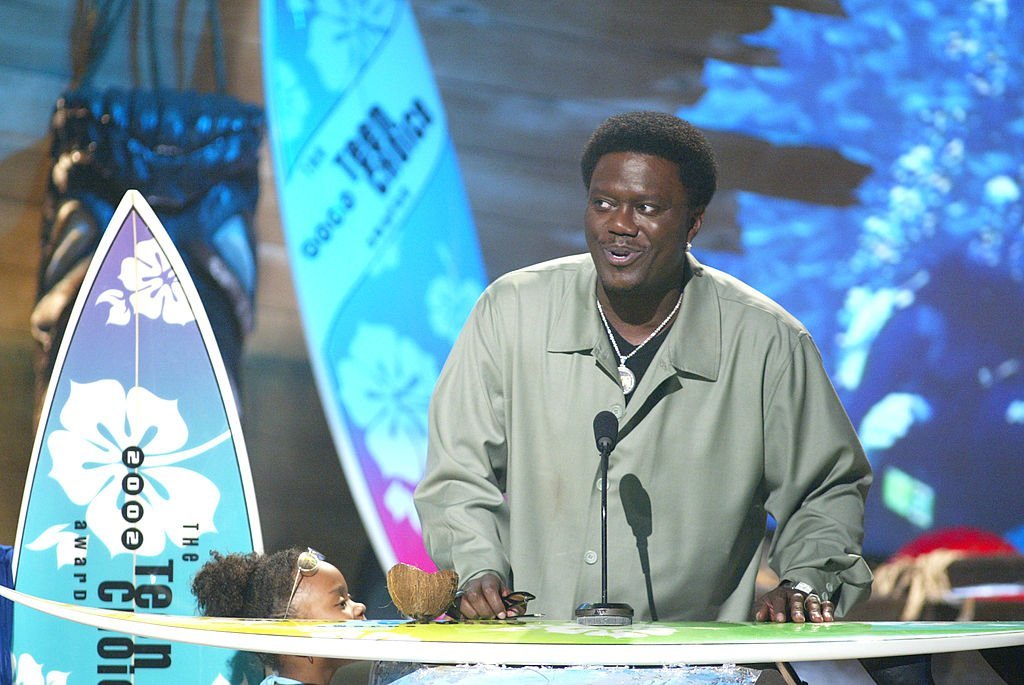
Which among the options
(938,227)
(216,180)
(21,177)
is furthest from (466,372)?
(938,227)

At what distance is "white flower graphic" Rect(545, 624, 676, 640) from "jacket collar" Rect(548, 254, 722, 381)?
81 cm

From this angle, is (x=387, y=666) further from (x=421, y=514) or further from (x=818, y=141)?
(x=818, y=141)

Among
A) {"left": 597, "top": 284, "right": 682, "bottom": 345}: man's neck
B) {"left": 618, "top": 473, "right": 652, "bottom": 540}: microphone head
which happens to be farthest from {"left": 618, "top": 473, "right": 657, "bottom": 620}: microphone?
{"left": 597, "top": 284, "right": 682, "bottom": 345}: man's neck

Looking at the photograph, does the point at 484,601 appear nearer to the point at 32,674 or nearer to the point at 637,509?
the point at 637,509

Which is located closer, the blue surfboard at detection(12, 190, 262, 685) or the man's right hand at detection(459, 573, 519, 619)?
the man's right hand at detection(459, 573, 519, 619)

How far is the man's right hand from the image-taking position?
2.01m

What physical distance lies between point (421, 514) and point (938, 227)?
255 centimetres

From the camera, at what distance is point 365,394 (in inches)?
154

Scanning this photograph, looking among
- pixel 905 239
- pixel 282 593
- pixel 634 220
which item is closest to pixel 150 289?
pixel 282 593

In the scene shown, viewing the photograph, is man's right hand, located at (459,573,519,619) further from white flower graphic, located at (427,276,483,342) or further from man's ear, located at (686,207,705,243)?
white flower graphic, located at (427,276,483,342)

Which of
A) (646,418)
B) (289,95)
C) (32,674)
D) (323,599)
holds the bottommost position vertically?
(32,674)

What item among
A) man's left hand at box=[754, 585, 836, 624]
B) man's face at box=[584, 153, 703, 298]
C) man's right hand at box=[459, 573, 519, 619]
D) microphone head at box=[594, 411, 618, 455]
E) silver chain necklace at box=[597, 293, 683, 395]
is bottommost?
man's left hand at box=[754, 585, 836, 624]

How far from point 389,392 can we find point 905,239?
5.99ft

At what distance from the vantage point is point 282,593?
125 inches
